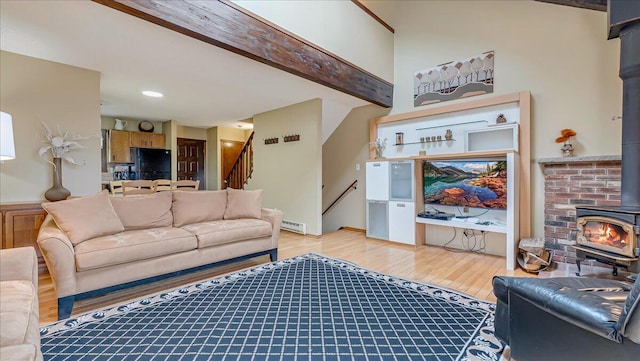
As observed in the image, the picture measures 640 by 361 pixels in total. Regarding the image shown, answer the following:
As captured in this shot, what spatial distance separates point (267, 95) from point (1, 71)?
3125 millimetres

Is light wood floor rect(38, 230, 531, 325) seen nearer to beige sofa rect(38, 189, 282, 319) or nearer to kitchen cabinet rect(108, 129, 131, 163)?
beige sofa rect(38, 189, 282, 319)

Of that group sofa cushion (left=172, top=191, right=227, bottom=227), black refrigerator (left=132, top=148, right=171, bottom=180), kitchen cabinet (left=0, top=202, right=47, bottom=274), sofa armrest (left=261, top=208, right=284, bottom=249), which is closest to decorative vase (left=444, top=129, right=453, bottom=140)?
sofa armrest (left=261, top=208, right=284, bottom=249)

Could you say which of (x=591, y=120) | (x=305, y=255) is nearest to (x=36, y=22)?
(x=305, y=255)

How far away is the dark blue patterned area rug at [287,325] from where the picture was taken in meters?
1.75

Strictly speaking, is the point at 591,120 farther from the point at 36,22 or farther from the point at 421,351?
the point at 36,22

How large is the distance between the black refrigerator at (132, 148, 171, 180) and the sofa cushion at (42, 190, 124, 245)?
462 cm

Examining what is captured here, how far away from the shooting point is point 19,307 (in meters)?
1.36

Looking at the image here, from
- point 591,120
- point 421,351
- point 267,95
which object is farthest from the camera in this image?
point 267,95

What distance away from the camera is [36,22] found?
255 centimetres

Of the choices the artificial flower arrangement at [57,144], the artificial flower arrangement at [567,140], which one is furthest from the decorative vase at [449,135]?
the artificial flower arrangement at [57,144]

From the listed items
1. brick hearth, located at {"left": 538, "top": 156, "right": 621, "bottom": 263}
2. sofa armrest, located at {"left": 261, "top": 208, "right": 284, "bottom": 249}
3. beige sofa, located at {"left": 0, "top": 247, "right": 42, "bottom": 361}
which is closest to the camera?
beige sofa, located at {"left": 0, "top": 247, "right": 42, "bottom": 361}

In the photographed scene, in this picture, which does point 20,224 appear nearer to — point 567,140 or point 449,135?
point 449,135

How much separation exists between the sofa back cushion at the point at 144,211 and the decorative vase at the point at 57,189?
921 millimetres

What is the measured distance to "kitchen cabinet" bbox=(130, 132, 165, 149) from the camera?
22.3ft
